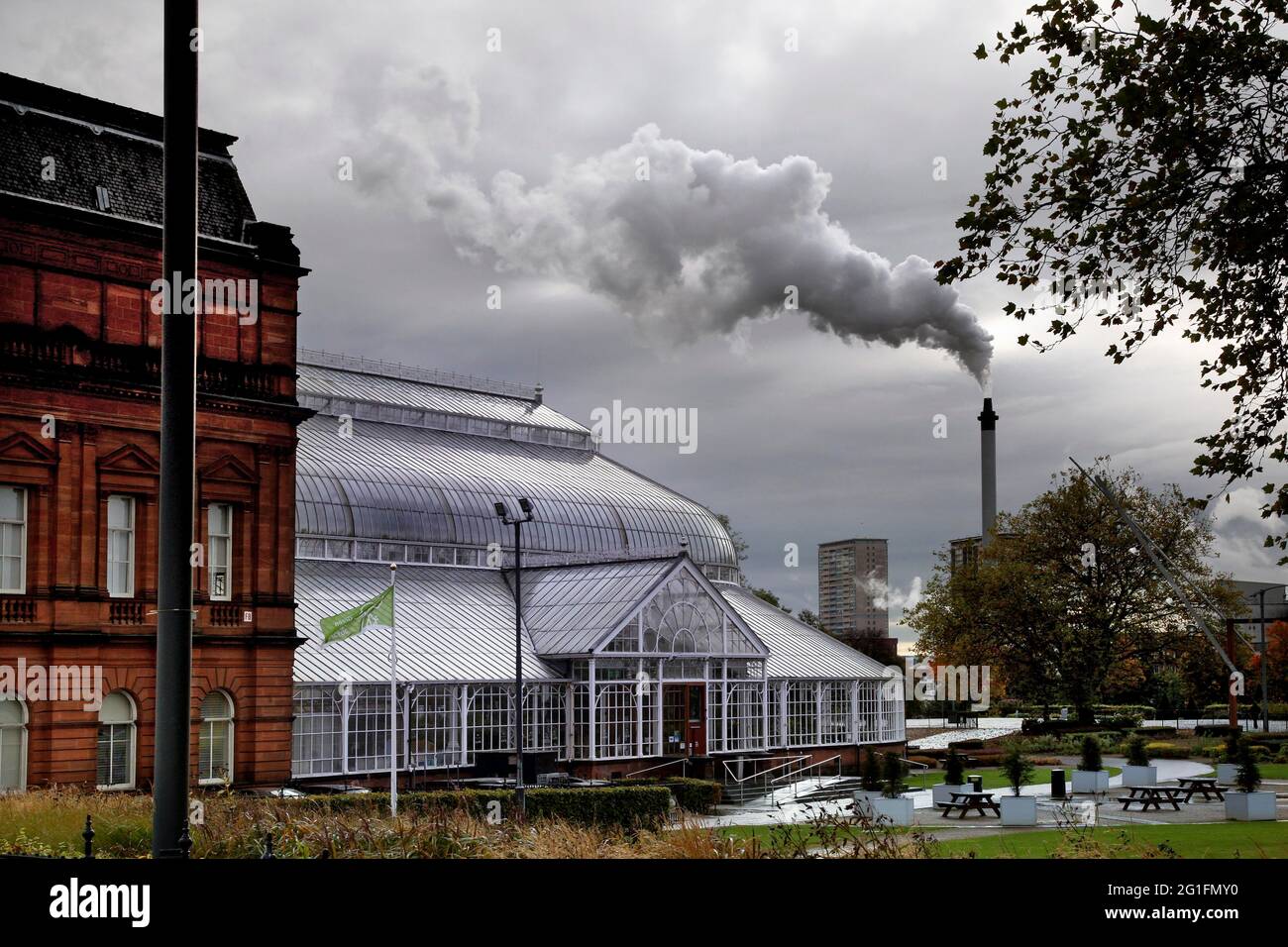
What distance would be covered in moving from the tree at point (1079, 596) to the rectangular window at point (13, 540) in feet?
168

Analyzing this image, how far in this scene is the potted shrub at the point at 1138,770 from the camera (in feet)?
146

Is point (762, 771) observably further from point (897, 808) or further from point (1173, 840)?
point (1173, 840)

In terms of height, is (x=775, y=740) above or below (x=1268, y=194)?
below

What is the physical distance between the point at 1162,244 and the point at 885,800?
19.4m

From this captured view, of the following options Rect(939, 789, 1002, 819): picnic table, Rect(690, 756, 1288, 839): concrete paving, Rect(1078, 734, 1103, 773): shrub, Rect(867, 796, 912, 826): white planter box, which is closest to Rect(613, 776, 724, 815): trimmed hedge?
Rect(690, 756, 1288, 839): concrete paving

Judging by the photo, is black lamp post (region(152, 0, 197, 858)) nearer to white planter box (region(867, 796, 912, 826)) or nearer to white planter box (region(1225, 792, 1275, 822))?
white planter box (region(867, 796, 912, 826))

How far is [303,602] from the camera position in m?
47.4

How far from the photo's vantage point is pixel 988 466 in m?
86.8

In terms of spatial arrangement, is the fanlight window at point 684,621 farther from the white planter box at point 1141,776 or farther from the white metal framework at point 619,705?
the white planter box at point 1141,776

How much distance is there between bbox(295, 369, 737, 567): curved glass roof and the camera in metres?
53.7

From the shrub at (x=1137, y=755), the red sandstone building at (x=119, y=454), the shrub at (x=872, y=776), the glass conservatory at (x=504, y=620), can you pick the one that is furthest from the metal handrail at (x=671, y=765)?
the red sandstone building at (x=119, y=454)
